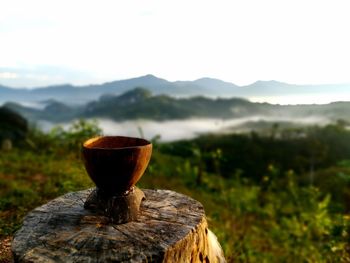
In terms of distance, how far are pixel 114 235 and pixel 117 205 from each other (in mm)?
346

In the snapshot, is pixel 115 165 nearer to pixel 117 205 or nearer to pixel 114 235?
pixel 117 205

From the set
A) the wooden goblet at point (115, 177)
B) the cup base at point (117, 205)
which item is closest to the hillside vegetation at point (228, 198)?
the cup base at point (117, 205)

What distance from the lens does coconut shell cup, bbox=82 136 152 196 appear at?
10.2ft

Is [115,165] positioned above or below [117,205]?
above

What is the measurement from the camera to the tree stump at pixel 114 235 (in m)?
2.72

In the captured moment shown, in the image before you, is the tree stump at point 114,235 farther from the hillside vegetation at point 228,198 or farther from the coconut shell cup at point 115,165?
the hillside vegetation at point 228,198

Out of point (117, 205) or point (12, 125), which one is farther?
point (12, 125)

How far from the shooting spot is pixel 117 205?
10.7 ft

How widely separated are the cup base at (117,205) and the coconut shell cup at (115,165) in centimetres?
4

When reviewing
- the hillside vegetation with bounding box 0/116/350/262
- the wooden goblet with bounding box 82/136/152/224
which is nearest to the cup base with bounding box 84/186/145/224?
the wooden goblet with bounding box 82/136/152/224

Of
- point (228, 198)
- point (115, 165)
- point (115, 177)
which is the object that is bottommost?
point (228, 198)

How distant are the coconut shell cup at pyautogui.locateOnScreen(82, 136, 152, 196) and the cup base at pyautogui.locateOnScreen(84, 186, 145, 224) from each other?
43mm

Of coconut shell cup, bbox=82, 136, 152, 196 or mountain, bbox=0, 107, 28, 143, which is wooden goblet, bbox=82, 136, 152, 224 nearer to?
coconut shell cup, bbox=82, 136, 152, 196

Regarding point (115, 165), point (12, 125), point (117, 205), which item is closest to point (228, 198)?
point (117, 205)
